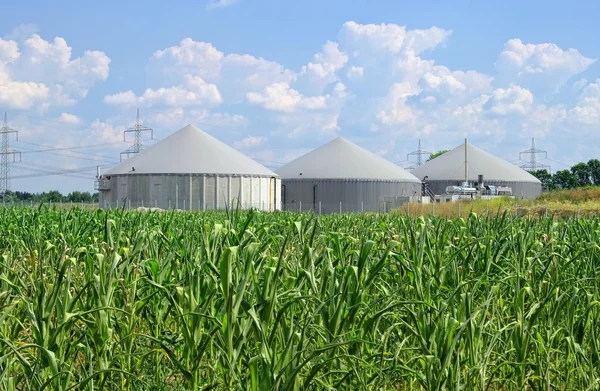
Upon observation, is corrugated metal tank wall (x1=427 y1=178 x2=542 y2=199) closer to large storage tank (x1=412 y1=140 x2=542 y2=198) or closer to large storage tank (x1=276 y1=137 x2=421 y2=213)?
large storage tank (x1=412 y1=140 x2=542 y2=198)

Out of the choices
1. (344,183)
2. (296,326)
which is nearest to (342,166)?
(344,183)

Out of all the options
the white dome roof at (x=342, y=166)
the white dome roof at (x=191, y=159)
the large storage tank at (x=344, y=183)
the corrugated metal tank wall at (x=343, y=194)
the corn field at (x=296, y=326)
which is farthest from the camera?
the white dome roof at (x=342, y=166)

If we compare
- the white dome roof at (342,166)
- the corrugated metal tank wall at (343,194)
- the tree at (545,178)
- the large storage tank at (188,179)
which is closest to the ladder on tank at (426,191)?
the white dome roof at (342,166)

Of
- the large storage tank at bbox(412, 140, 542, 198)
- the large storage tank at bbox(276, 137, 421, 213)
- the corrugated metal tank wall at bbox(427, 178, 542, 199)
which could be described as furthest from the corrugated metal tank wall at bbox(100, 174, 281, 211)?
the large storage tank at bbox(412, 140, 542, 198)

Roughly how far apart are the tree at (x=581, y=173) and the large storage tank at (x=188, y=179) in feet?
155

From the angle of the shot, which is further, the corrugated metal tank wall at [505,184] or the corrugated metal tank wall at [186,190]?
the corrugated metal tank wall at [505,184]

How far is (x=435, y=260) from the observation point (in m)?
4.59

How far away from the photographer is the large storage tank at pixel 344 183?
175 feet

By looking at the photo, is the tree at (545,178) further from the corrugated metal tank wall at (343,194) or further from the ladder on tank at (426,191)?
the corrugated metal tank wall at (343,194)

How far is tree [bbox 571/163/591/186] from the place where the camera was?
84.4 metres

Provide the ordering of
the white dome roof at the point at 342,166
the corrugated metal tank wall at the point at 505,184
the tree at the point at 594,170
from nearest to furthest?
1. the white dome roof at the point at 342,166
2. the corrugated metal tank wall at the point at 505,184
3. the tree at the point at 594,170

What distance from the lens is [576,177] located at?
280ft

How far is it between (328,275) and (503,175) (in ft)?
221

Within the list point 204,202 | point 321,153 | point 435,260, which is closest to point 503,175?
point 321,153
